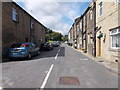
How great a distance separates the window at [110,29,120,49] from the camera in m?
9.38

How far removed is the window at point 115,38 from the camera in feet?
30.8

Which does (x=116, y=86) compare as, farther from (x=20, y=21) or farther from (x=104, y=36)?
(x=20, y=21)

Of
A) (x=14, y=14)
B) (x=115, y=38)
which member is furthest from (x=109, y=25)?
(x=14, y=14)

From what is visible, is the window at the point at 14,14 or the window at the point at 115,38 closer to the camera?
the window at the point at 115,38

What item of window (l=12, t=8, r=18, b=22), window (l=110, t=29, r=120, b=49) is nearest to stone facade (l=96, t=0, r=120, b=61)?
window (l=110, t=29, r=120, b=49)

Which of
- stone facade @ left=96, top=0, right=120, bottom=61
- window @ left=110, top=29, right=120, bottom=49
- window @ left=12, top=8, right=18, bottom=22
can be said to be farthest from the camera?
window @ left=12, top=8, right=18, bottom=22

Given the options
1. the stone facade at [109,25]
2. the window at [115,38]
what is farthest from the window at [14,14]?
the window at [115,38]

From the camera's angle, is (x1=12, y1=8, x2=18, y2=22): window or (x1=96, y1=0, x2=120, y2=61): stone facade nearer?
(x1=96, y1=0, x2=120, y2=61): stone facade

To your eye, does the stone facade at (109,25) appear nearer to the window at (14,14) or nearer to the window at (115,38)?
the window at (115,38)

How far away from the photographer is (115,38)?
32.2 feet

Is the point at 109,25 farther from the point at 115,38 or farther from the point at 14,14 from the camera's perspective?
the point at 14,14

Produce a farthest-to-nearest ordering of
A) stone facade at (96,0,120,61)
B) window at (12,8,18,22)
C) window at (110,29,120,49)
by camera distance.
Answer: window at (12,8,18,22) < window at (110,29,120,49) < stone facade at (96,0,120,61)

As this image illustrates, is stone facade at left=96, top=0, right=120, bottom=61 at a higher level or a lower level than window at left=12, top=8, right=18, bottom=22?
lower

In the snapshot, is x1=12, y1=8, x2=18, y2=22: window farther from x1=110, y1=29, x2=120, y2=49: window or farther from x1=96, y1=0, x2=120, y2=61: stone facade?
x1=110, y1=29, x2=120, y2=49: window
